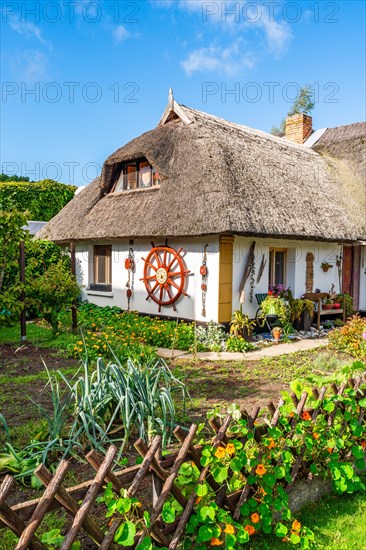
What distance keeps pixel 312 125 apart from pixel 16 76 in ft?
40.2

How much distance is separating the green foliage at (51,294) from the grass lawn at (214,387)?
0.59 metres

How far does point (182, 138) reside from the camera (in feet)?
36.9

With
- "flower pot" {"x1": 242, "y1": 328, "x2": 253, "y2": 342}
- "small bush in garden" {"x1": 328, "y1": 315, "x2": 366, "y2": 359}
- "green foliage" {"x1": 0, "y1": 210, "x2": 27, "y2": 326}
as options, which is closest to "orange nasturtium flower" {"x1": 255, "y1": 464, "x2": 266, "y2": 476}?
"small bush in garden" {"x1": 328, "y1": 315, "x2": 366, "y2": 359}

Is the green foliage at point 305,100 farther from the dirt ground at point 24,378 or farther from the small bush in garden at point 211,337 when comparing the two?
the dirt ground at point 24,378

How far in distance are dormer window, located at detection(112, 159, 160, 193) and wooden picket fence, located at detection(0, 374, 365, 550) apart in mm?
9419

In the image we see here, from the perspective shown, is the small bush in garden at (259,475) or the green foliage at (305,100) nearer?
the small bush in garden at (259,475)

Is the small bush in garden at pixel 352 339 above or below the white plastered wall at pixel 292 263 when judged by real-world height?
below

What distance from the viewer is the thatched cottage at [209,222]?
9.43 meters

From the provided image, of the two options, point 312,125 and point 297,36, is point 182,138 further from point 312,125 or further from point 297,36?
point 312,125

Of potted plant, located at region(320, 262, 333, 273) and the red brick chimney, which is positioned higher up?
the red brick chimney

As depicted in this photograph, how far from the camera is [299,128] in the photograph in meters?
17.0

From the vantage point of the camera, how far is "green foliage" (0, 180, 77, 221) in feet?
60.6

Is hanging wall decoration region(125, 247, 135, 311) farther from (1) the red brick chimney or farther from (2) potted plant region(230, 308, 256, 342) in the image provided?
(1) the red brick chimney

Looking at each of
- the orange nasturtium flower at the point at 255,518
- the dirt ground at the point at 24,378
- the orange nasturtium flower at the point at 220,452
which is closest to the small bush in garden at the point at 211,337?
the dirt ground at the point at 24,378
